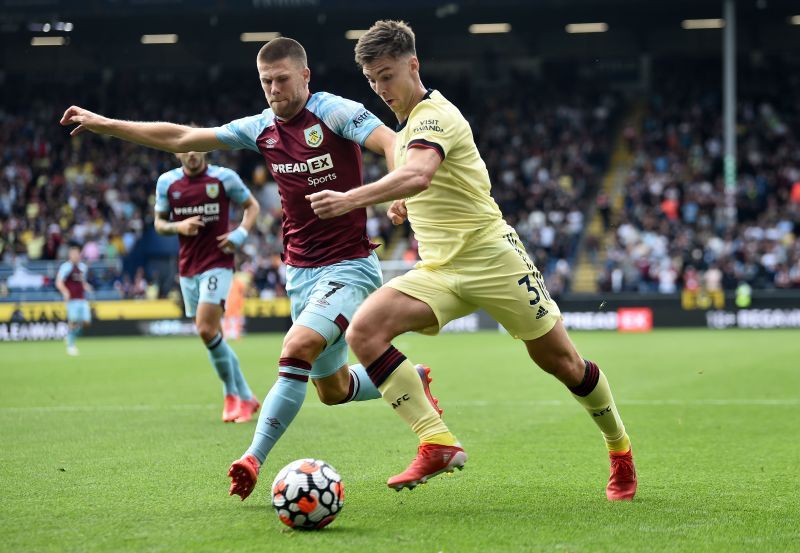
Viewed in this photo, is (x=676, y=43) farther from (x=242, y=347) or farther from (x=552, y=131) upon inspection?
(x=242, y=347)

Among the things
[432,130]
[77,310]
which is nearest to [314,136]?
[432,130]

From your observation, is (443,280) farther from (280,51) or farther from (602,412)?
(280,51)

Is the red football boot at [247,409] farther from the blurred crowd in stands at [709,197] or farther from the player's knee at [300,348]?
the blurred crowd in stands at [709,197]

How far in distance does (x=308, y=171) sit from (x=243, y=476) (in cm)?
188

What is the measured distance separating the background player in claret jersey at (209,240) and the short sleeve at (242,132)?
357cm

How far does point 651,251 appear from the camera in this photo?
30938mm

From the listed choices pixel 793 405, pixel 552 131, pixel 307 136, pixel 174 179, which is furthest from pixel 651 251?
pixel 307 136

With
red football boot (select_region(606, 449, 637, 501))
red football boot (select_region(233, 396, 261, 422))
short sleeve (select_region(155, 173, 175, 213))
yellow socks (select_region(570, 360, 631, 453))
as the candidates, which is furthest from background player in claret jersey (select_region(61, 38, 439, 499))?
short sleeve (select_region(155, 173, 175, 213))

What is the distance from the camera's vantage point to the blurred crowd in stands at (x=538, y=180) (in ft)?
101

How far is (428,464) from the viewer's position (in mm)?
5484

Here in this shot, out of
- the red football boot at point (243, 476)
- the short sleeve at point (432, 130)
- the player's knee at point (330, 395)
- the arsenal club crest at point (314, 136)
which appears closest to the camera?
the short sleeve at point (432, 130)

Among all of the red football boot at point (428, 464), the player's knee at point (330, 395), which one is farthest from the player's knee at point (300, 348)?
the red football boot at point (428, 464)

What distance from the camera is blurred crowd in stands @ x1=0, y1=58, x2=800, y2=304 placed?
30656 millimetres

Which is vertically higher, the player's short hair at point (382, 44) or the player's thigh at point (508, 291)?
the player's short hair at point (382, 44)
